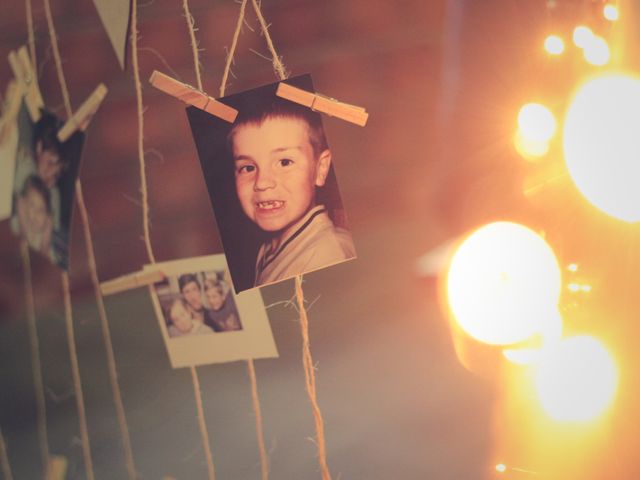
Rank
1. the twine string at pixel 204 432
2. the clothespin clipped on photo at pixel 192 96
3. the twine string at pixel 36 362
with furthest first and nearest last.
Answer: the twine string at pixel 36 362 < the twine string at pixel 204 432 < the clothespin clipped on photo at pixel 192 96

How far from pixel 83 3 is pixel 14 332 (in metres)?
0.37

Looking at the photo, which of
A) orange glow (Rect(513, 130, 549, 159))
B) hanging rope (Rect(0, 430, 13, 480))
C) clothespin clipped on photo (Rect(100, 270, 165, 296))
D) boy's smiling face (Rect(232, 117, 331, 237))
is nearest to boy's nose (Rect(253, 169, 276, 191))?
boy's smiling face (Rect(232, 117, 331, 237))

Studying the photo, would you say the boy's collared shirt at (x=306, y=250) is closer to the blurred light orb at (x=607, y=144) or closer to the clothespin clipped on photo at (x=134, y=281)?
the clothespin clipped on photo at (x=134, y=281)

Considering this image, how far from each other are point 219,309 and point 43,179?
21 centimetres

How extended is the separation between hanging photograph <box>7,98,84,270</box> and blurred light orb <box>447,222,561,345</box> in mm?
364

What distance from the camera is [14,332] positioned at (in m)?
0.76

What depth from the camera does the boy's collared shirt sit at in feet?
1.84

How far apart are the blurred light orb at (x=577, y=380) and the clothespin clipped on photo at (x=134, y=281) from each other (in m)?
0.37

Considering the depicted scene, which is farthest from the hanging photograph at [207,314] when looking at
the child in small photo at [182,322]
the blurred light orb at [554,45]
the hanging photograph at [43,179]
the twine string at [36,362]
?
the blurred light orb at [554,45]

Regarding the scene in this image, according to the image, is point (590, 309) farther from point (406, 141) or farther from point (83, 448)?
point (83, 448)

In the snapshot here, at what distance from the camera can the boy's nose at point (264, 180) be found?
0.55 m

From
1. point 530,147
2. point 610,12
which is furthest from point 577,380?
point 610,12

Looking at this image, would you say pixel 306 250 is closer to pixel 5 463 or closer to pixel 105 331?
pixel 105 331

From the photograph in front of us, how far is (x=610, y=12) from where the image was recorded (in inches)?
22.5
